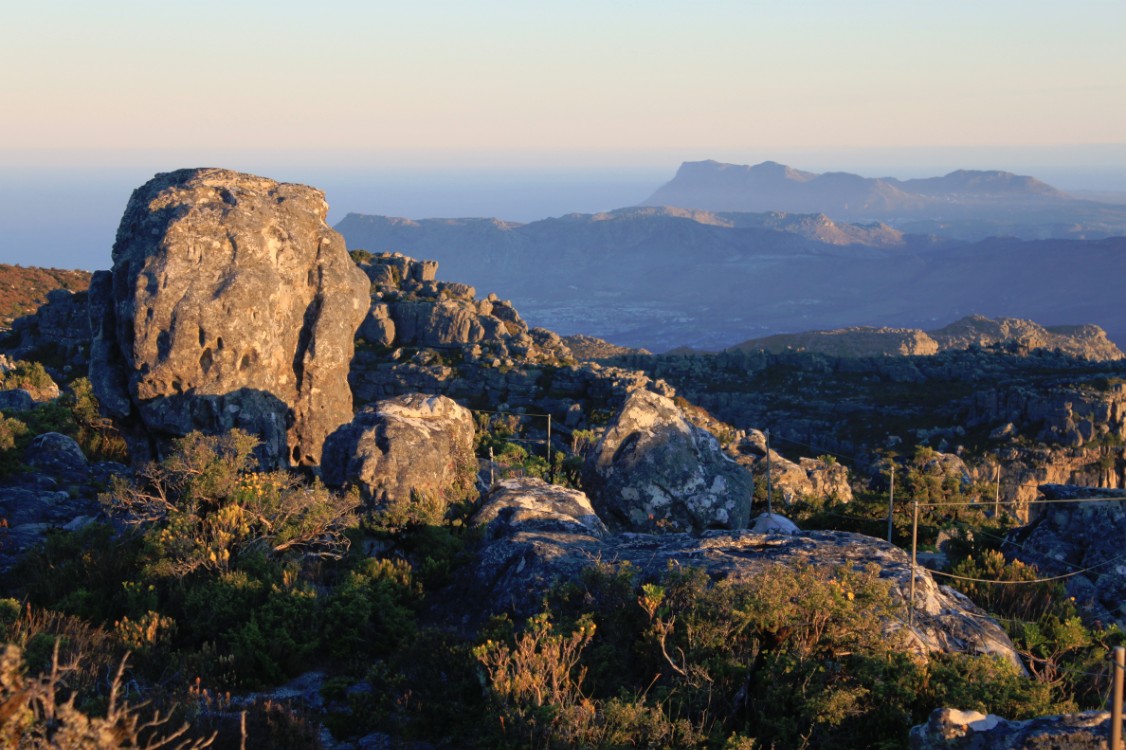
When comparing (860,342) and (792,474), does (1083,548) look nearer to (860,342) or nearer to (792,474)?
(792,474)

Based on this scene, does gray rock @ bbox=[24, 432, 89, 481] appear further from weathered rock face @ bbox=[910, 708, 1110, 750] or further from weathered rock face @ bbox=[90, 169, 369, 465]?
weathered rock face @ bbox=[910, 708, 1110, 750]

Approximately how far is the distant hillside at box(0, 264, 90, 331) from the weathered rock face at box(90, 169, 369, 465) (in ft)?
141

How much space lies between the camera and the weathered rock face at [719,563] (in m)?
8.81

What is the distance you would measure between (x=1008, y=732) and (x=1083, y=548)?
8016 mm

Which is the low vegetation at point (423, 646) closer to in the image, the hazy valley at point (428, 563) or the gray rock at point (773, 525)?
the hazy valley at point (428, 563)

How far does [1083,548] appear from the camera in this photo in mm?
13203

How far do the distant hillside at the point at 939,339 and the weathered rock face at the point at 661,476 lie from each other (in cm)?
8370

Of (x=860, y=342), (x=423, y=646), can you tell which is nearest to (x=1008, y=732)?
(x=423, y=646)

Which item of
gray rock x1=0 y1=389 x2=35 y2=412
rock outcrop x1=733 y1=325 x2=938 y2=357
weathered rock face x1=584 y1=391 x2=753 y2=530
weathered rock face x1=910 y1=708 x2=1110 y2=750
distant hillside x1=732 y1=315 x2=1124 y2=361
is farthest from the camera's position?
distant hillside x1=732 y1=315 x2=1124 y2=361

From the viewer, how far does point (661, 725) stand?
7.18 metres

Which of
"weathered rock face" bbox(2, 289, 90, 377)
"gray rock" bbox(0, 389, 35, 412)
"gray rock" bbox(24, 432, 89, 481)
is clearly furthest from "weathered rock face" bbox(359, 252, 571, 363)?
"gray rock" bbox(24, 432, 89, 481)

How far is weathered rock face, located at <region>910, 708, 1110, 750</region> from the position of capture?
20.1 ft

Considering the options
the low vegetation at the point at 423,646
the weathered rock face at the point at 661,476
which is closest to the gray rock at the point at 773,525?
the weathered rock face at the point at 661,476

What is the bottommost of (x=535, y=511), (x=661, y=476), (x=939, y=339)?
(x=939, y=339)
